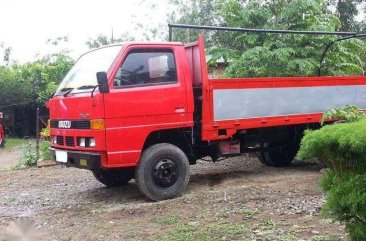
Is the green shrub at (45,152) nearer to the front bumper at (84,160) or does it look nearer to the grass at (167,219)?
the front bumper at (84,160)

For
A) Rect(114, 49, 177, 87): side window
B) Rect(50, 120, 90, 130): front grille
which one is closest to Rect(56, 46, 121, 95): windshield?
Rect(114, 49, 177, 87): side window

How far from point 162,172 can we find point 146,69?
58.2 inches

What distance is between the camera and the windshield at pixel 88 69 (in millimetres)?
6535

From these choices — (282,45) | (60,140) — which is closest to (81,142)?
(60,140)

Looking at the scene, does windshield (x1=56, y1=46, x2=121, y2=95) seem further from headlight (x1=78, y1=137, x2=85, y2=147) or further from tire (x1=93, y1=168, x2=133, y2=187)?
tire (x1=93, y1=168, x2=133, y2=187)

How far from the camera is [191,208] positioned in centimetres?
589

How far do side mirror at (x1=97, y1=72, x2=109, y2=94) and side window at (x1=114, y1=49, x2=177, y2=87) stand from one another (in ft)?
0.81

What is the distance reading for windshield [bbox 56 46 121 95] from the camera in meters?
6.54

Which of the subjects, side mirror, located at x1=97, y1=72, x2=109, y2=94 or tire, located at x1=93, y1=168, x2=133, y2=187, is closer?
side mirror, located at x1=97, y1=72, x2=109, y2=94

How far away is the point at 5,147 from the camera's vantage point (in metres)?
17.2

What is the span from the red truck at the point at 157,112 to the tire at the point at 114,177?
0.05 ft

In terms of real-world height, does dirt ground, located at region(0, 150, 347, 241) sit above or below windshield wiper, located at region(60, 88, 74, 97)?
below

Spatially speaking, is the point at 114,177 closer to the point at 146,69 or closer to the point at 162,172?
the point at 162,172

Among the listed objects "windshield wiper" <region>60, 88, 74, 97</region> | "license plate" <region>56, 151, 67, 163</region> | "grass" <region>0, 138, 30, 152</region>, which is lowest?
"grass" <region>0, 138, 30, 152</region>
